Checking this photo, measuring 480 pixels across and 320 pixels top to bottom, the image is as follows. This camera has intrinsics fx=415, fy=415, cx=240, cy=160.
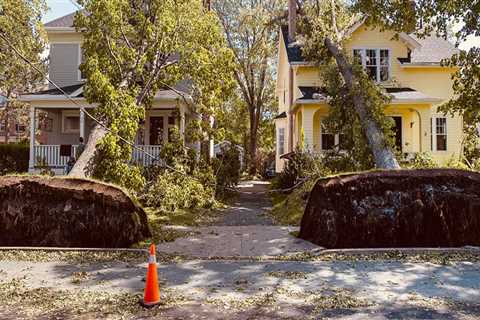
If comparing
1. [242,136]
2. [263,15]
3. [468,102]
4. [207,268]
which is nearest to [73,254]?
[207,268]

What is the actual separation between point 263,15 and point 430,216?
2772 cm

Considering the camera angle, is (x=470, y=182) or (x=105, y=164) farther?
(x=105, y=164)

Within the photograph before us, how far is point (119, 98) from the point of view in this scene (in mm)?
13281

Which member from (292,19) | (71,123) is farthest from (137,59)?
(292,19)

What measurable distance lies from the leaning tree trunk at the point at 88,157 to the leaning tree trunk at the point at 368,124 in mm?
8818

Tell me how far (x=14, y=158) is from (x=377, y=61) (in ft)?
60.7

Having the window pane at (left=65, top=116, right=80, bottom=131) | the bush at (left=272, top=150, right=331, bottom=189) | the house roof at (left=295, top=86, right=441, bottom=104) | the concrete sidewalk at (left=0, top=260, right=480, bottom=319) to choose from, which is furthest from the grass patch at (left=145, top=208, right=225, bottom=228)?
the window pane at (left=65, top=116, right=80, bottom=131)

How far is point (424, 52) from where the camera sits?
2069 cm

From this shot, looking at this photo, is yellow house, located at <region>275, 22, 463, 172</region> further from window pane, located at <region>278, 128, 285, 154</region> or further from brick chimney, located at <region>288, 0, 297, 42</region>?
window pane, located at <region>278, 128, 285, 154</region>

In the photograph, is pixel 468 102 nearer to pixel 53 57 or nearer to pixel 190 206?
pixel 190 206

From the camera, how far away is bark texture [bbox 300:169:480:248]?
823 cm

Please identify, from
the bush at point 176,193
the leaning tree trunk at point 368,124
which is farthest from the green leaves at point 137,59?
the leaning tree trunk at point 368,124

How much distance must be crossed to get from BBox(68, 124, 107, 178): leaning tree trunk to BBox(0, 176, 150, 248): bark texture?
12.1 ft

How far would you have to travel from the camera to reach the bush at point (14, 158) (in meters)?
20.7
